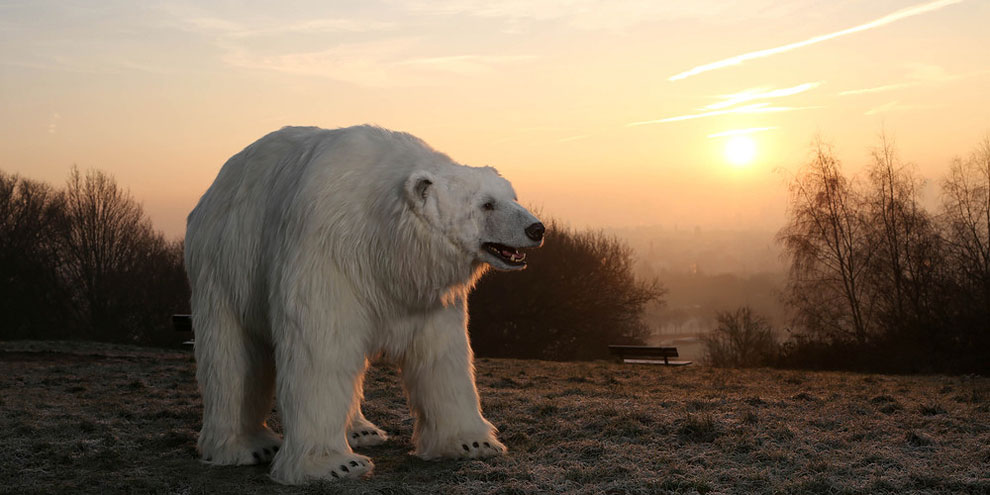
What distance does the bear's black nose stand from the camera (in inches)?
212

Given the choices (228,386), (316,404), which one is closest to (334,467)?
(316,404)

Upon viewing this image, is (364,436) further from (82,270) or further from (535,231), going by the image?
(82,270)

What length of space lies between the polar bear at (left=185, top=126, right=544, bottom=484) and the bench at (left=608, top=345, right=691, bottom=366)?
1313 cm

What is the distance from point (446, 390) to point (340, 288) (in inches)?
46.2

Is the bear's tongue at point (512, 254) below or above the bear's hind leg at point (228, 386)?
above

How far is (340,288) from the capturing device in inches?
218

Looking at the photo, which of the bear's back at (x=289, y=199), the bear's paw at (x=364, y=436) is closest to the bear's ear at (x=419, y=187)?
the bear's back at (x=289, y=199)

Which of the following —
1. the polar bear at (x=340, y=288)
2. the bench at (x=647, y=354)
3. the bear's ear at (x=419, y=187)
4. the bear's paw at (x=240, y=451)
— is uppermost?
the bear's ear at (x=419, y=187)

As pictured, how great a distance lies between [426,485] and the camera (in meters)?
5.40

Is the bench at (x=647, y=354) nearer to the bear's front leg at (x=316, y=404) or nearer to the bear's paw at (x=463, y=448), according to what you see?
the bear's paw at (x=463, y=448)

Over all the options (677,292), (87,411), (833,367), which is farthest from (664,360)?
(677,292)

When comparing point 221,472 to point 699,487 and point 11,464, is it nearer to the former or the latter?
point 11,464

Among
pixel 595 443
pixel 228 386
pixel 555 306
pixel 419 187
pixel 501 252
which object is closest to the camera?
pixel 419 187

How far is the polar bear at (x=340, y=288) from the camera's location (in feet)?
17.8
